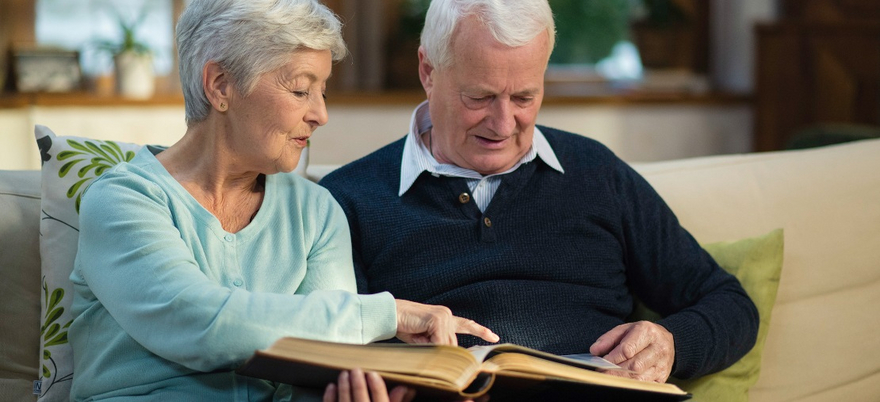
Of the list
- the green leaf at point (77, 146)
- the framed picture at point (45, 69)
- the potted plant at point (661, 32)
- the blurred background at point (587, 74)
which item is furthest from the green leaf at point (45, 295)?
the potted plant at point (661, 32)

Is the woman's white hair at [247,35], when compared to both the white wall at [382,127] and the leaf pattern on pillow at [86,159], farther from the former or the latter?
the white wall at [382,127]

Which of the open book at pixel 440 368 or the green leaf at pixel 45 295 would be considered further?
the green leaf at pixel 45 295

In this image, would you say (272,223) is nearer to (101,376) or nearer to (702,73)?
(101,376)

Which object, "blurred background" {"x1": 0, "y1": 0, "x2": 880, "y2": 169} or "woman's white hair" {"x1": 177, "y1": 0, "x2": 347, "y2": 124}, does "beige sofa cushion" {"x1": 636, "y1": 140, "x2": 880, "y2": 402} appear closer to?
"woman's white hair" {"x1": 177, "y1": 0, "x2": 347, "y2": 124}

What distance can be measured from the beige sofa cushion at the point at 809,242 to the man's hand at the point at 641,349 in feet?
1.15

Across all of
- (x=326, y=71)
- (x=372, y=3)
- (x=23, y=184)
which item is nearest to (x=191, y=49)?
(x=326, y=71)

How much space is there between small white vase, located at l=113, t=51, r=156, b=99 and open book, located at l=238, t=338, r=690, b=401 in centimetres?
299

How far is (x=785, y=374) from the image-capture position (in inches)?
71.1

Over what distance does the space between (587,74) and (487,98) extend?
3007 millimetres

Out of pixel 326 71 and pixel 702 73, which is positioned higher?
pixel 326 71

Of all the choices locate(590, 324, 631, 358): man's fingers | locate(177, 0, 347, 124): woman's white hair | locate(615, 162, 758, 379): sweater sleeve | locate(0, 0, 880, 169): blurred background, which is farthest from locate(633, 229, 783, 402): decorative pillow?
locate(0, 0, 880, 169): blurred background

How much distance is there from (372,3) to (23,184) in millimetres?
2761

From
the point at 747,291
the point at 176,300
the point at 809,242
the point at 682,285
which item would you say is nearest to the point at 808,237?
the point at 809,242

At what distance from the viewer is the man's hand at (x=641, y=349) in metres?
1.50
